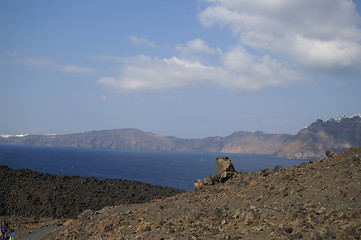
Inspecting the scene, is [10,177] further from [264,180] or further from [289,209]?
[289,209]

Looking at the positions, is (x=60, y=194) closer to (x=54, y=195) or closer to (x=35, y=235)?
(x=54, y=195)

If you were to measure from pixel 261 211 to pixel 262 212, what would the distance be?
0.20 m

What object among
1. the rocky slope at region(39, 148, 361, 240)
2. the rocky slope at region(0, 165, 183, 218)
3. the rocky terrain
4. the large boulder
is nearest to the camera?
the rocky slope at region(39, 148, 361, 240)

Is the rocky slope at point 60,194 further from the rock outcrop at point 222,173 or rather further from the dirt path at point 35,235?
the rock outcrop at point 222,173

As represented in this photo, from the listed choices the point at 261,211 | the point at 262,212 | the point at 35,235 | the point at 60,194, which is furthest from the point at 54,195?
the point at 262,212

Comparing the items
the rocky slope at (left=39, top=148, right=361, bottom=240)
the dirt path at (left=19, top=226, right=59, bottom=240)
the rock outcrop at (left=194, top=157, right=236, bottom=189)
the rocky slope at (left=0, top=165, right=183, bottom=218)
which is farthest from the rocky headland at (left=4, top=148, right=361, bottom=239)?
the rocky slope at (left=0, top=165, right=183, bottom=218)

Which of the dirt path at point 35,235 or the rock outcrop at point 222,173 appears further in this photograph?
the dirt path at point 35,235

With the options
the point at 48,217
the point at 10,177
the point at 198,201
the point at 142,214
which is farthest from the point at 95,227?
the point at 10,177

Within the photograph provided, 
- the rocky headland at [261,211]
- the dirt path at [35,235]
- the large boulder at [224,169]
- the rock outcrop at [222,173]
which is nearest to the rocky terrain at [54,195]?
the dirt path at [35,235]

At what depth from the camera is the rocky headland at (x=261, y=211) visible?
36.0 ft

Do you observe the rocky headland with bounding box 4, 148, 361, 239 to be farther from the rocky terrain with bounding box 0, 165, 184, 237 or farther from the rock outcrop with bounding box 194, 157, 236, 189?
the rocky terrain with bounding box 0, 165, 184, 237

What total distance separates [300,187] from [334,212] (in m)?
3.66

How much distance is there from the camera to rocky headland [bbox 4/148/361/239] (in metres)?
11.0

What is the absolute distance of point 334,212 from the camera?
37.3 feet
